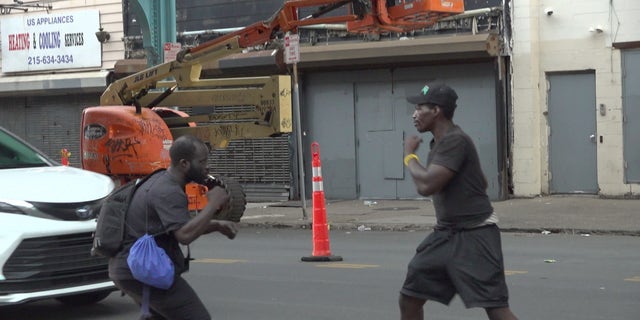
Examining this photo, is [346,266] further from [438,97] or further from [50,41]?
[50,41]

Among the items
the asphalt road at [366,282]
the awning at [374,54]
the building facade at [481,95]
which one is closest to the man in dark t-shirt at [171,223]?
the asphalt road at [366,282]

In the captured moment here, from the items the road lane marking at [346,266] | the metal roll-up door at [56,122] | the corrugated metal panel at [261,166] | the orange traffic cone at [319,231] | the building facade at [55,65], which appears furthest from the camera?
the metal roll-up door at [56,122]

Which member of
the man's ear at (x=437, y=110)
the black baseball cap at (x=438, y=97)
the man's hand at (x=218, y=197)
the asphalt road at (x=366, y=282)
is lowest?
the asphalt road at (x=366, y=282)

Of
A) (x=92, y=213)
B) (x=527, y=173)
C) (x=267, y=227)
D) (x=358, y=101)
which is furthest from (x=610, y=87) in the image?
(x=92, y=213)

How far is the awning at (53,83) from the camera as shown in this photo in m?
25.2

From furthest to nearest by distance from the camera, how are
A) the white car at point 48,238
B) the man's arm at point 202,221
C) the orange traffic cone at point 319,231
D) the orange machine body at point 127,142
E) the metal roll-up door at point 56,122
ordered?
1. the metal roll-up door at point 56,122
2. the orange machine body at point 127,142
3. the orange traffic cone at point 319,231
4. the white car at point 48,238
5. the man's arm at point 202,221

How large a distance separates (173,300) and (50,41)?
69.7 ft

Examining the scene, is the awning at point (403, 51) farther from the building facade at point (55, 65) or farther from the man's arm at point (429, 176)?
the man's arm at point (429, 176)

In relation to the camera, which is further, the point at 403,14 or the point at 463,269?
the point at 403,14

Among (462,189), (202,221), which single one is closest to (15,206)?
(202,221)

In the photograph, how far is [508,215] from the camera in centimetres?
1775

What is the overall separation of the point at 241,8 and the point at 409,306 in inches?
687

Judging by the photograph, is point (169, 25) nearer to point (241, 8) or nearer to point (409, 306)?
point (241, 8)

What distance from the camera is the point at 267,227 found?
58.9ft
